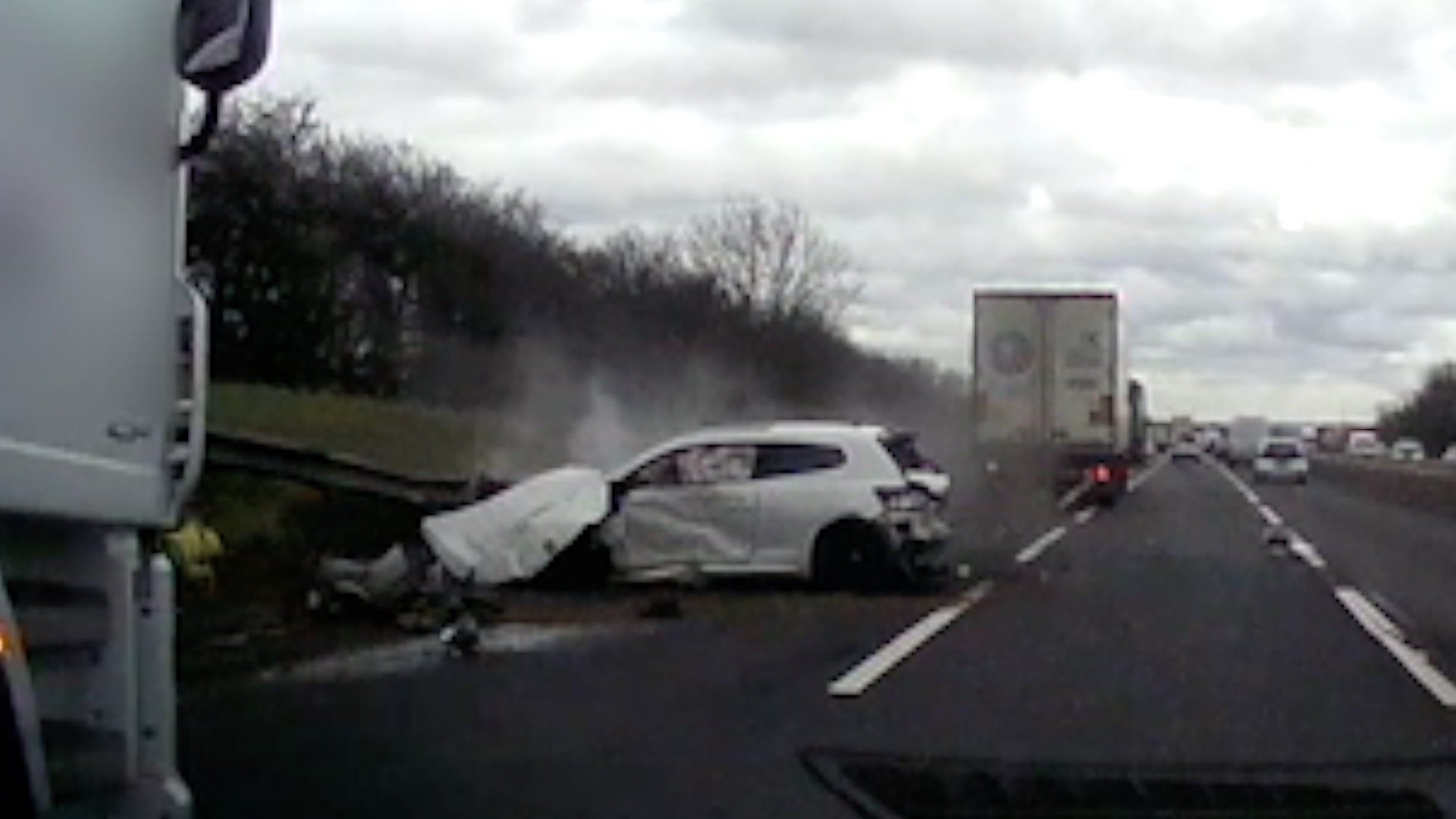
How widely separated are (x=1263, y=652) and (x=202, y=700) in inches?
293

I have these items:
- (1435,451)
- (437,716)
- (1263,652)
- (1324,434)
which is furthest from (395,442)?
(1324,434)

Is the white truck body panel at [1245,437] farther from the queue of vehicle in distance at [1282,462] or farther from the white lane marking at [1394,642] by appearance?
Result: the white lane marking at [1394,642]

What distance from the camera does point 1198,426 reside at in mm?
182250

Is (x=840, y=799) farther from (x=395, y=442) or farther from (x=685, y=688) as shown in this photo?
(x=395, y=442)

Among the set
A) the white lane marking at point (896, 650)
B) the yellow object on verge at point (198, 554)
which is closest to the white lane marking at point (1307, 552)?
the white lane marking at point (896, 650)

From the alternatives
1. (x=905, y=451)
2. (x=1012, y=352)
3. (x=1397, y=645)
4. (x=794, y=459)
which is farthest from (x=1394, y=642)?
(x=1012, y=352)

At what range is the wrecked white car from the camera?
2208cm

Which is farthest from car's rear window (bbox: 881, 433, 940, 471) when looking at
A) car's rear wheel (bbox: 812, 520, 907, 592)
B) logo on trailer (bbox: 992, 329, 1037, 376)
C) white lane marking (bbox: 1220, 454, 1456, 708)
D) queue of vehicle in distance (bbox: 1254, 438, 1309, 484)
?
queue of vehicle in distance (bbox: 1254, 438, 1309, 484)

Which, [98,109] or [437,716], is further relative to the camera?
[437,716]

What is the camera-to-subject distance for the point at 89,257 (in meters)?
5.36

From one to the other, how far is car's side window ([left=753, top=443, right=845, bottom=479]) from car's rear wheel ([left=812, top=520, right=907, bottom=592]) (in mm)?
595

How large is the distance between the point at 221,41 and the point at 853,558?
17.0 metres

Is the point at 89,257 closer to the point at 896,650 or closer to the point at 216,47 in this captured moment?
the point at 216,47

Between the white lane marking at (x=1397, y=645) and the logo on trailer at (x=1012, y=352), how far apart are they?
1770cm
